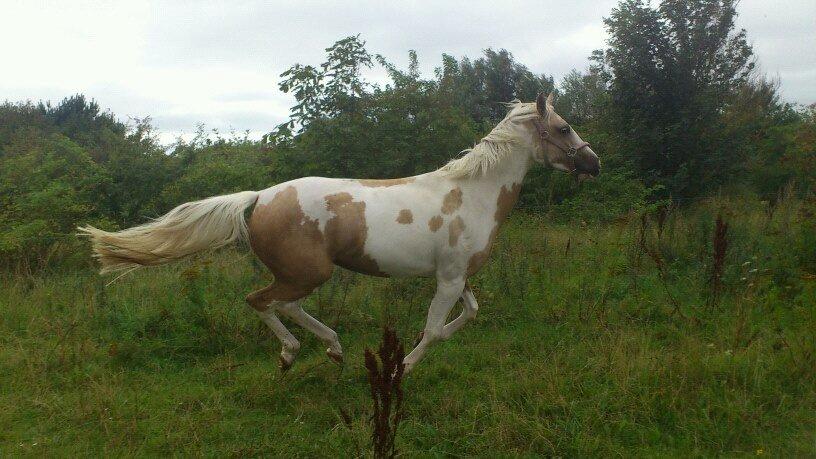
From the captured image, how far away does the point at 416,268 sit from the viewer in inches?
171

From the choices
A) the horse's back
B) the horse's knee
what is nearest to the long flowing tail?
the horse's back

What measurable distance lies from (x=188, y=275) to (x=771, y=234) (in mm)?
6348

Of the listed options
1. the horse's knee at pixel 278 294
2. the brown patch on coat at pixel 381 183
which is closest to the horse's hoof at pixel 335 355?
the horse's knee at pixel 278 294

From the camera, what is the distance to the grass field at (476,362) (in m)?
3.42

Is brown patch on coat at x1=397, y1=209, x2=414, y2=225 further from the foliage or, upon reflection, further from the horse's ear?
the foliage

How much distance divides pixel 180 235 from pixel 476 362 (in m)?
2.53

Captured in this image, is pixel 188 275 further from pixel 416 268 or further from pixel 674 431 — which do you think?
pixel 674 431

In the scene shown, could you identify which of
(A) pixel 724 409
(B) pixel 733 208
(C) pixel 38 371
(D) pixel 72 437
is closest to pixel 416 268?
(A) pixel 724 409

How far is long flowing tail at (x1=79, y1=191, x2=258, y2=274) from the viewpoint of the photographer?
4254 millimetres

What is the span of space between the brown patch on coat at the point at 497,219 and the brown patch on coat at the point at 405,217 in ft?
1.90

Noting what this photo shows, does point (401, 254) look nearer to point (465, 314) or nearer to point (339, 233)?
point (339, 233)

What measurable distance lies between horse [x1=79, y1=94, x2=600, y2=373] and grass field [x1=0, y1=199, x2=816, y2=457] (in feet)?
1.97

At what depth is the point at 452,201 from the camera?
443cm

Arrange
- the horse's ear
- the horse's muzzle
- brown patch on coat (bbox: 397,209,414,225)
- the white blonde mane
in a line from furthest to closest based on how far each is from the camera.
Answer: the horse's muzzle
the horse's ear
the white blonde mane
brown patch on coat (bbox: 397,209,414,225)
